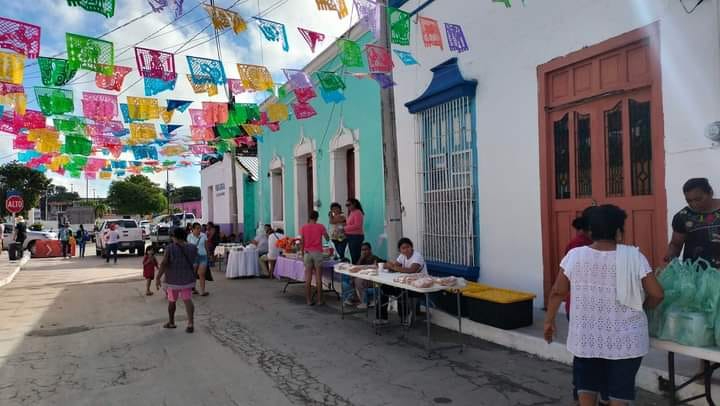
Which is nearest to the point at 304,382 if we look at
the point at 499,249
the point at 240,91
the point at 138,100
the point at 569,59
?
the point at 499,249

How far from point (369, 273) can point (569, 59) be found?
3.75 metres

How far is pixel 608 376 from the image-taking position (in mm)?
3223

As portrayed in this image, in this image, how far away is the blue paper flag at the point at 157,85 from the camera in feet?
28.3

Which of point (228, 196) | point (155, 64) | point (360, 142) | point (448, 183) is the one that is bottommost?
point (448, 183)

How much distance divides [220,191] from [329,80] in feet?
55.0

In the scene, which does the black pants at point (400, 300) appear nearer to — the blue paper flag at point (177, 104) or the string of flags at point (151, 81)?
the string of flags at point (151, 81)

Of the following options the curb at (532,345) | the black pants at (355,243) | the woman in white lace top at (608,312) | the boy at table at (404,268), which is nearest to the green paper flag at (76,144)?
the black pants at (355,243)

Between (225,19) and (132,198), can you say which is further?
(132,198)

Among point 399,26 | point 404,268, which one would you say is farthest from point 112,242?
point 404,268

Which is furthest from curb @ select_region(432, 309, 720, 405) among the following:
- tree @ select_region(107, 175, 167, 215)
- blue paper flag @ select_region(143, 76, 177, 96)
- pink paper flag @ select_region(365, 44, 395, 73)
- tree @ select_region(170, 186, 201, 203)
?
tree @ select_region(170, 186, 201, 203)

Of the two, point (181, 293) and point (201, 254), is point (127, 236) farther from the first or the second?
point (181, 293)

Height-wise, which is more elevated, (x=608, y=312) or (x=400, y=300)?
(x=608, y=312)

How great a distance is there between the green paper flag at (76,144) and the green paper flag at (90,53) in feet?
19.3

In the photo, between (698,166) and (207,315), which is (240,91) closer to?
(207,315)
